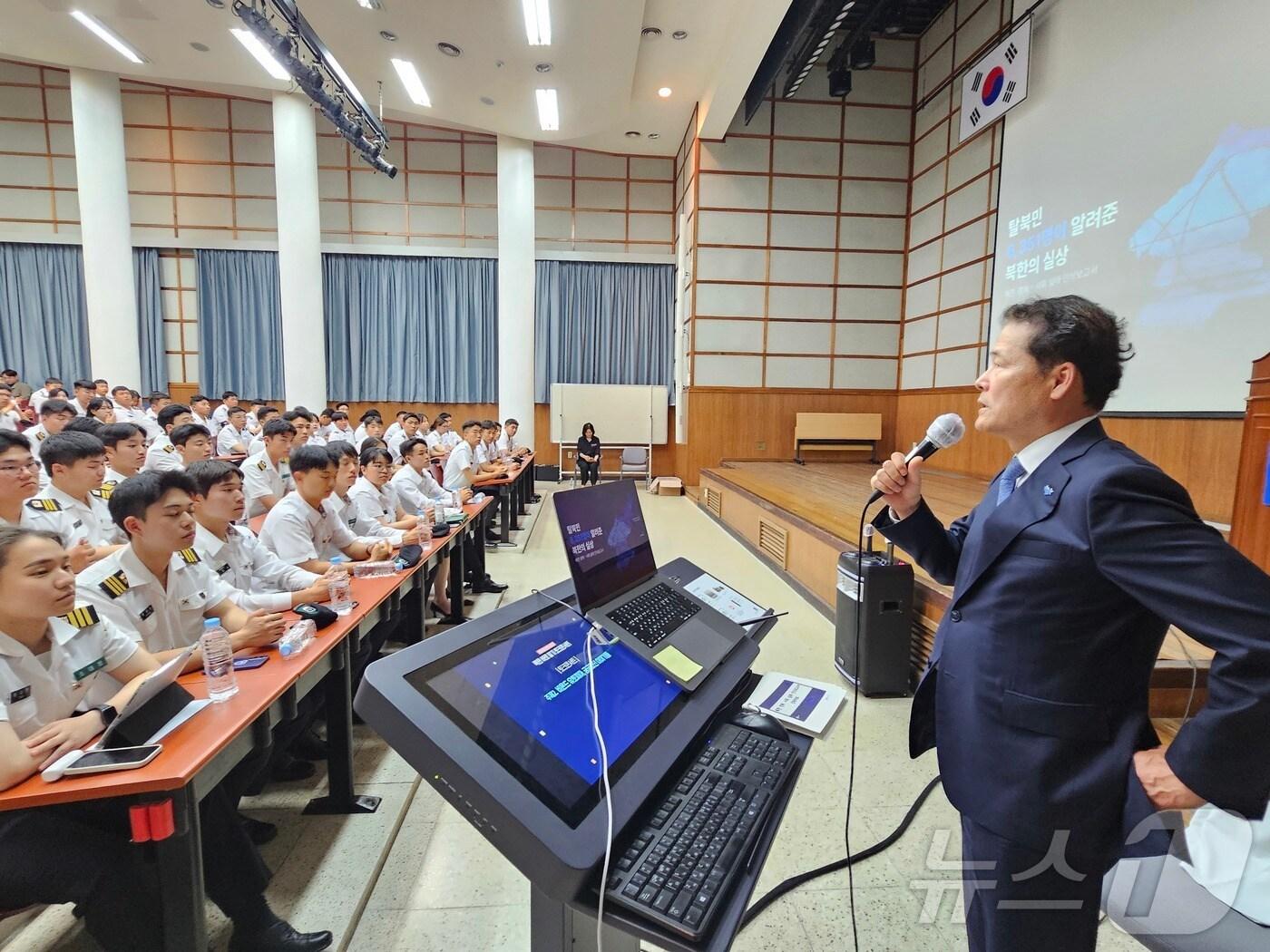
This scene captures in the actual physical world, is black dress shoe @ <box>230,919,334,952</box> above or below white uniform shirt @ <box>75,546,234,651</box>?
below

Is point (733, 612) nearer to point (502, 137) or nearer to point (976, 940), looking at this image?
point (976, 940)

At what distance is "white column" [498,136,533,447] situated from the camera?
345 inches

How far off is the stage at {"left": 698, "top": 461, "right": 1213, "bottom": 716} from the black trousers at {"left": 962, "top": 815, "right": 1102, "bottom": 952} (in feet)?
5.93

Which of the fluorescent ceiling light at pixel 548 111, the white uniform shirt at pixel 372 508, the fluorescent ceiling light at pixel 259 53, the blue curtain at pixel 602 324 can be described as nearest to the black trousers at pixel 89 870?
the white uniform shirt at pixel 372 508

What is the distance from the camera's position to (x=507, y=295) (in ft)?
29.4

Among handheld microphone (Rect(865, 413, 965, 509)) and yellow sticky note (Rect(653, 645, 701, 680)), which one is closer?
yellow sticky note (Rect(653, 645, 701, 680))

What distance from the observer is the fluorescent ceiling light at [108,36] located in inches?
249

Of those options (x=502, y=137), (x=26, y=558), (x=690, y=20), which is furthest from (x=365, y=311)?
(x=26, y=558)

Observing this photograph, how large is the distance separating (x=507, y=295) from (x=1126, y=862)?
8.94 metres

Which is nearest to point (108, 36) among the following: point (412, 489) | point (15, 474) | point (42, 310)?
point (42, 310)

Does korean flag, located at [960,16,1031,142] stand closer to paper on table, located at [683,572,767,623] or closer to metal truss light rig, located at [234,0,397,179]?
metal truss light rig, located at [234,0,397,179]

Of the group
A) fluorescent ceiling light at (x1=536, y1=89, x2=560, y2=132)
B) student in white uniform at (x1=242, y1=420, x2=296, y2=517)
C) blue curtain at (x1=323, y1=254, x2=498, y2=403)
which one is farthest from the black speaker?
blue curtain at (x1=323, y1=254, x2=498, y2=403)

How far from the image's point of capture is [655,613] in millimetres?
1124

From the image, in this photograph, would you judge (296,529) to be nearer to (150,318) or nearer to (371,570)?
(371,570)
